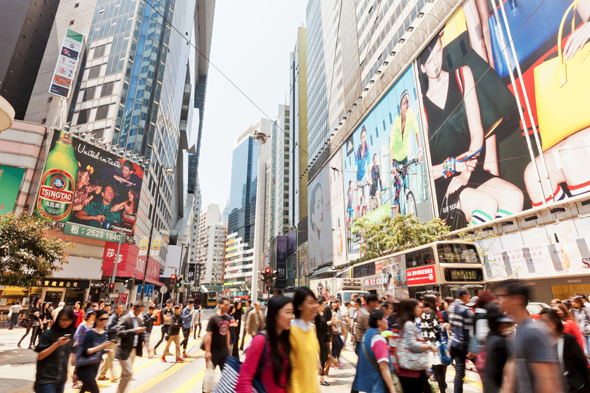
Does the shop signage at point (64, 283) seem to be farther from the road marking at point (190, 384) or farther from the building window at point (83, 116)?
the road marking at point (190, 384)

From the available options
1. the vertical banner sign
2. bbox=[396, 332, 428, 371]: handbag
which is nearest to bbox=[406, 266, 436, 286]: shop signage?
bbox=[396, 332, 428, 371]: handbag

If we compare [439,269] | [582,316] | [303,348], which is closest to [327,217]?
[439,269]

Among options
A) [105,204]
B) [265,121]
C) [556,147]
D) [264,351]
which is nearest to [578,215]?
[556,147]

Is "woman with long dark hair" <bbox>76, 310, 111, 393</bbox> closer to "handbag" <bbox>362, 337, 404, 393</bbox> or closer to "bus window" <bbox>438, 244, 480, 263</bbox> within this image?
"handbag" <bbox>362, 337, 404, 393</bbox>

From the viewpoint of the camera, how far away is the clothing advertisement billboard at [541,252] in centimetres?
1698

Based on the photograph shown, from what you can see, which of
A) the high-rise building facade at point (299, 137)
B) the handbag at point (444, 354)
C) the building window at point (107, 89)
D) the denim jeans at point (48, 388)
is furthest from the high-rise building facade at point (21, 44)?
the handbag at point (444, 354)

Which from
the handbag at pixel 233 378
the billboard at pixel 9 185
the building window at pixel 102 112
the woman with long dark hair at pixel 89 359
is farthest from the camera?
the building window at pixel 102 112

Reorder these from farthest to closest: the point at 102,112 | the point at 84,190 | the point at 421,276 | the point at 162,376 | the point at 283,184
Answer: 1. the point at 283,184
2. the point at 102,112
3. the point at 84,190
4. the point at 421,276
5. the point at 162,376

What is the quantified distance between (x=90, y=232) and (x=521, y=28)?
3504 cm

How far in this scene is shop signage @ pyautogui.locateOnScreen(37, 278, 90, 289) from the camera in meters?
26.1

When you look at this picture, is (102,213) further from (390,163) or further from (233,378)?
(233,378)

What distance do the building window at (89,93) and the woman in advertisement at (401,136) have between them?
122 ft

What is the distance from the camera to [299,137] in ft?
285

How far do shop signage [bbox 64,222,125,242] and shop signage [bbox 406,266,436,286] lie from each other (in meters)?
21.8
